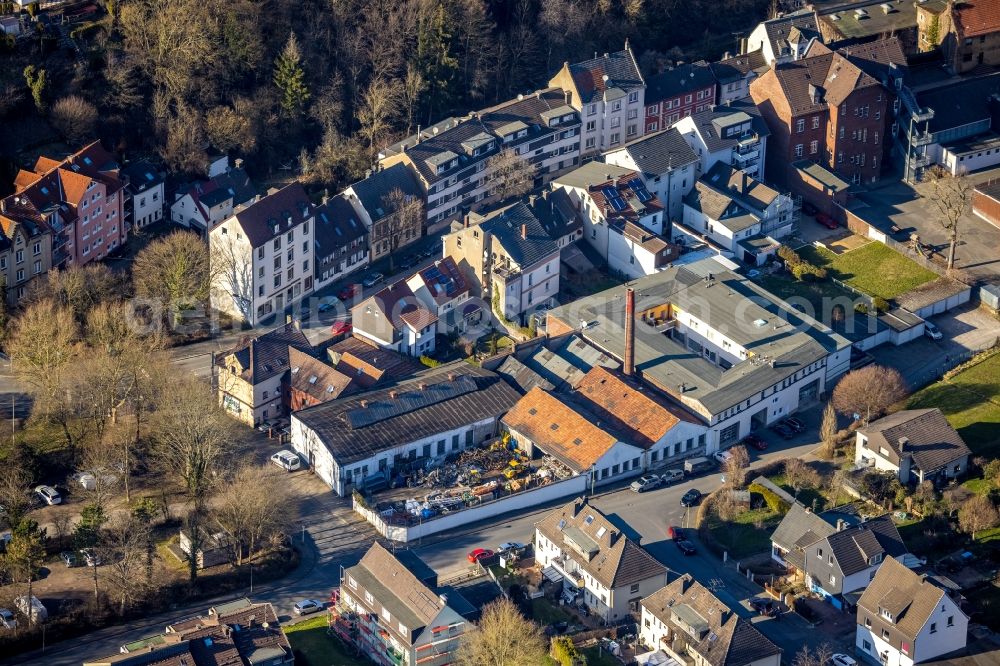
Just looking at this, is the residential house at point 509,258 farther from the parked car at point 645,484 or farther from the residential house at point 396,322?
the parked car at point 645,484

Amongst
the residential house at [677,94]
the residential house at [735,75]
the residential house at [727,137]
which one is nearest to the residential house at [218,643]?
the residential house at [727,137]

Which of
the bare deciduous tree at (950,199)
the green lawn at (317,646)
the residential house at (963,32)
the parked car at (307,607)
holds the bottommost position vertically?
the green lawn at (317,646)

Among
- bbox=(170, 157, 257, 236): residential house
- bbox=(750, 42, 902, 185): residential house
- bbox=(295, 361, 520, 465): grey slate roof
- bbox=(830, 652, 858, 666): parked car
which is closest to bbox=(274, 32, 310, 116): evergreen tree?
bbox=(170, 157, 257, 236): residential house

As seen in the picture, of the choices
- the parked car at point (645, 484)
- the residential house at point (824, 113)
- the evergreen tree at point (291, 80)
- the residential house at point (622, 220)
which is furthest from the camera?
the residential house at point (824, 113)

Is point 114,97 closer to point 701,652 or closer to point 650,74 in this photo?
point 650,74

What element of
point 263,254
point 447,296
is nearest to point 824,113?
point 447,296

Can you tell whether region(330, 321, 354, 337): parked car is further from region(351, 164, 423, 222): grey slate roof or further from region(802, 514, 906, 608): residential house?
region(802, 514, 906, 608): residential house

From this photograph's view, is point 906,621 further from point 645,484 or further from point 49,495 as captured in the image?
point 49,495
